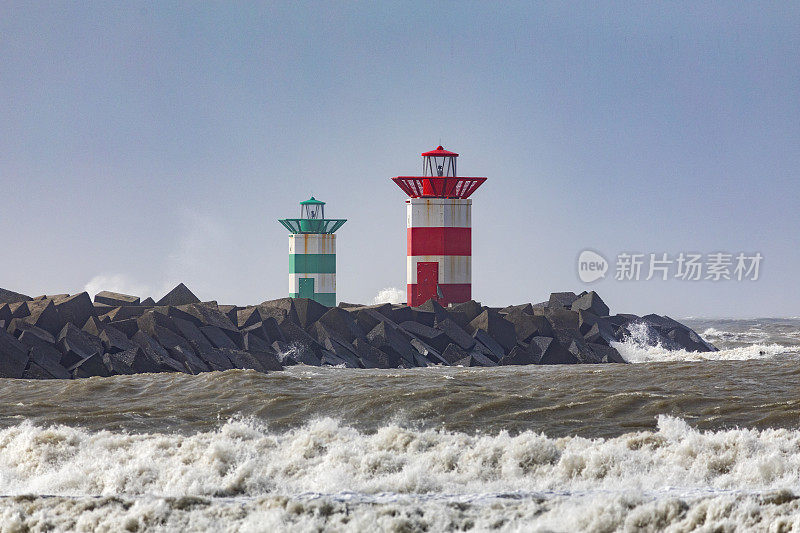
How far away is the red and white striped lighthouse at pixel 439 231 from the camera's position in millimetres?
23281

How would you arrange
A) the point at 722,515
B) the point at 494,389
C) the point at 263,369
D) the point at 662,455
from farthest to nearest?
the point at 263,369
the point at 494,389
the point at 662,455
the point at 722,515

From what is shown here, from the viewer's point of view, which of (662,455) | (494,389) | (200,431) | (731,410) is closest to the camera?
(662,455)

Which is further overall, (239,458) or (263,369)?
(263,369)

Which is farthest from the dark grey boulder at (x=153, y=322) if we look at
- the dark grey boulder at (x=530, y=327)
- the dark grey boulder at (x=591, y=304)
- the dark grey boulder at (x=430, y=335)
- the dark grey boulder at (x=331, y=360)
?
the dark grey boulder at (x=591, y=304)

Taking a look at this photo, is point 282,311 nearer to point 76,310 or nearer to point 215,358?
point 215,358

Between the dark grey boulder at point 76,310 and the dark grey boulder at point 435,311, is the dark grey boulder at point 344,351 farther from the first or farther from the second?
the dark grey boulder at point 76,310

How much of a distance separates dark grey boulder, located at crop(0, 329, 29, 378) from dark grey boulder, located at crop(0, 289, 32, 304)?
5489 millimetres

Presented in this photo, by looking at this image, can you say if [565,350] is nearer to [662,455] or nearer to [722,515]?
[662,455]

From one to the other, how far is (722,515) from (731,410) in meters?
4.10

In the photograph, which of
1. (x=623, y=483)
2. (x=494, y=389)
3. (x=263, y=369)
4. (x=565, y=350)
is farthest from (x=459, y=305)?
(x=623, y=483)

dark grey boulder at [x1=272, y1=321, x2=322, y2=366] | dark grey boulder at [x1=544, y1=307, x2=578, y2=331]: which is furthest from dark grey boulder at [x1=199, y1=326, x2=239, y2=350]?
dark grey boulder at [x1=544, y1=307, x2=578, y2=331]

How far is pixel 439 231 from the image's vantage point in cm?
2328

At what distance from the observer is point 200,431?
9258 millimetres

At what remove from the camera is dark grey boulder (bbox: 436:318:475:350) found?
19672 millimetres
